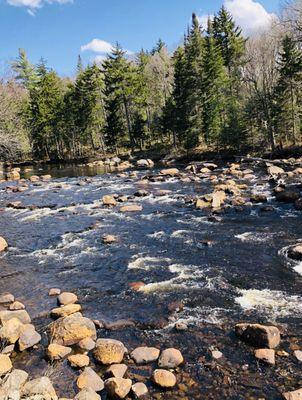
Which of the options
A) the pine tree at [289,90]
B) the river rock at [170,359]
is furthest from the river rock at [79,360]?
the pine tree at [289,90]

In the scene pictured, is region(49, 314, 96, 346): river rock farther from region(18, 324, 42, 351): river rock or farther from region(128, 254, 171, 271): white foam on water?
region(128, 254, 171, 271): white foam on water

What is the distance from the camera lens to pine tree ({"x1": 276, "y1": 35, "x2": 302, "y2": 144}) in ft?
128

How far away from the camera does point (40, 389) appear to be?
22.3ft

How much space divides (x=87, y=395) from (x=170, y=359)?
1.90 meters

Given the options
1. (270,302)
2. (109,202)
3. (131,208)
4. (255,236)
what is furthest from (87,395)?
(109,202)

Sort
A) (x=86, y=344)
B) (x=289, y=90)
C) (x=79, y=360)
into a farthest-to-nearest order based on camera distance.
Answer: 1. (x=289, y=90)
2. (x=86, y=344)
3. (x=79, y=360)

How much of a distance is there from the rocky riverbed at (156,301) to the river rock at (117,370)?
2 centimetres

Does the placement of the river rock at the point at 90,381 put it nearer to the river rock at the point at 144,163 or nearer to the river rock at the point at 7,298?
the river rock at the point at 7,298

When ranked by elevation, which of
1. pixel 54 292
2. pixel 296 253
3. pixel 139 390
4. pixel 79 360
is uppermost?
pixel 296 253

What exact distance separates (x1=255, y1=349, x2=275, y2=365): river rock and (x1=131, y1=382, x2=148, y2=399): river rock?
243 centimetres

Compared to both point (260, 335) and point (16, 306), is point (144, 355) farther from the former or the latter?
point (16, 306)

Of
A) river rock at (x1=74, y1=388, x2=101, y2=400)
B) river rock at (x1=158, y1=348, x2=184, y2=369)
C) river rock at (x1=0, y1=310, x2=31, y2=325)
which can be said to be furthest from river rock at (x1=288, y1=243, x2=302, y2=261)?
river rock at (x1=0, y1=310, x2=31, y2=325)

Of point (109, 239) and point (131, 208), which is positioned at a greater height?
point (131, 208)

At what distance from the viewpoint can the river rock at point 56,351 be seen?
27.7 feet
